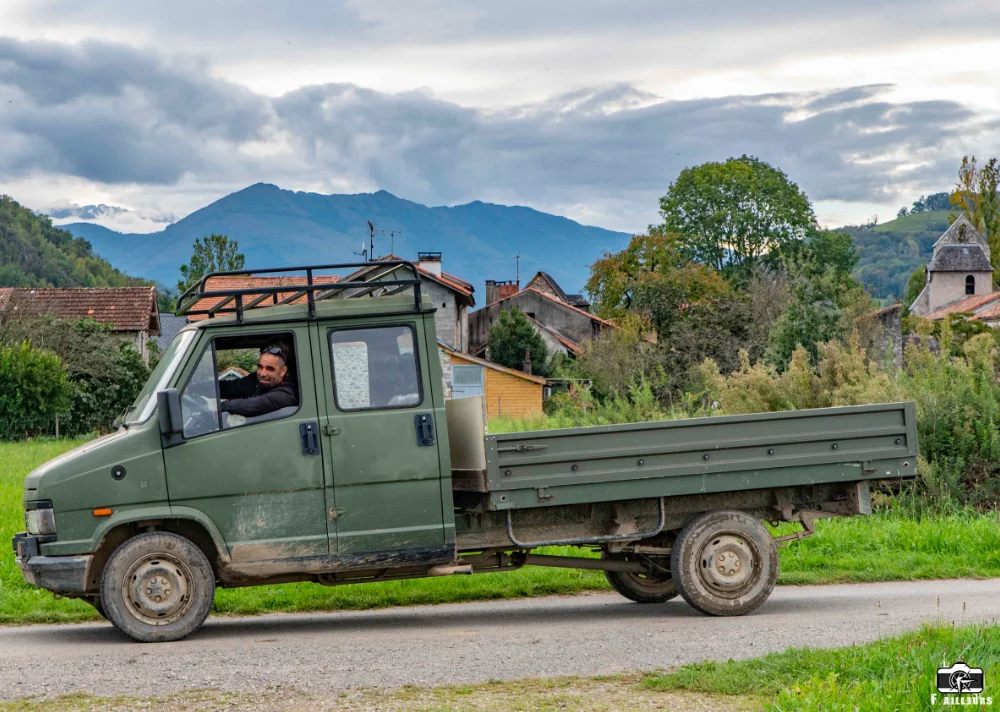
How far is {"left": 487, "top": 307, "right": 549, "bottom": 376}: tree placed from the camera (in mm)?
69938

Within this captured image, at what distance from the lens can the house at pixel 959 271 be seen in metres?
89.8

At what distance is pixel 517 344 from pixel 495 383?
756 centimetres

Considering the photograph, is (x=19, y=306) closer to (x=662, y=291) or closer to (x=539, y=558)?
(x=662, y=291)

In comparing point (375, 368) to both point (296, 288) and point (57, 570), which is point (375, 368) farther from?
point (57, 570)

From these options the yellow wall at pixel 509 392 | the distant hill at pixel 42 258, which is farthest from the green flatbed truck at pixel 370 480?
the distant hill at pixel 42 258

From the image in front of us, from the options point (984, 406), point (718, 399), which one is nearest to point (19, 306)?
point (718, 399)

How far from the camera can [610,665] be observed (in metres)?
7.11

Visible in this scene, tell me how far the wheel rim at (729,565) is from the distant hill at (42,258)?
11144 cm

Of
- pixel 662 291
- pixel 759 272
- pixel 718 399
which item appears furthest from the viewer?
pixel 759 272

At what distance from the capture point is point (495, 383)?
62750 mm

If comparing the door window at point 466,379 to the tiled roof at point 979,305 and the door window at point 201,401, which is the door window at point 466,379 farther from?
the door window at point 201,401

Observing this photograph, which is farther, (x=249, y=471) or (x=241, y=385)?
(x=241, y=385)

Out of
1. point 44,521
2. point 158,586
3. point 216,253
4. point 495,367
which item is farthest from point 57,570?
point 216,253

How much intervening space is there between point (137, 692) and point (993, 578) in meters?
7.89
